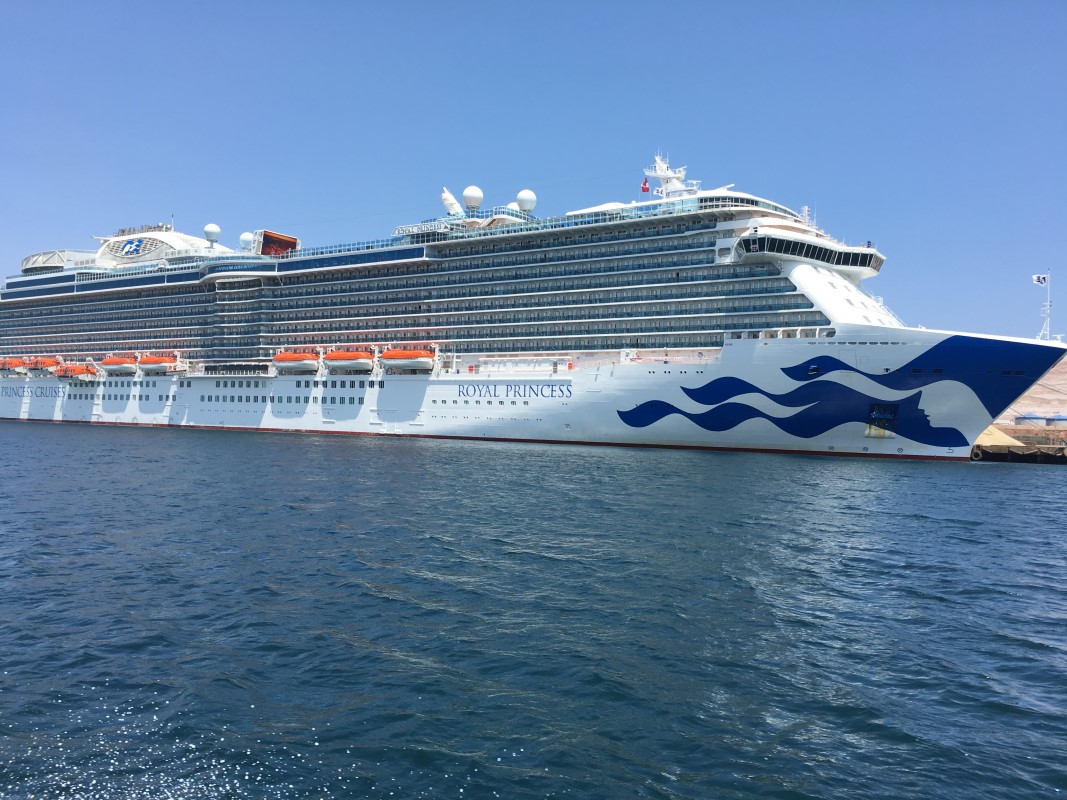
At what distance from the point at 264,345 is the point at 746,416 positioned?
41552mm

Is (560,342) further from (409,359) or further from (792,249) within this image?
(792,249)

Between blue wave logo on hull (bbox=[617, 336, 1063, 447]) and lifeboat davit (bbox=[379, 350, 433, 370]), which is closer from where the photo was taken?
blue wave logo on hull (bbox=[617, 336, 1063, 447])

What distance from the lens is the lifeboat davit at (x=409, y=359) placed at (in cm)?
5000

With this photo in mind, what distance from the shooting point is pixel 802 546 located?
64.4ft

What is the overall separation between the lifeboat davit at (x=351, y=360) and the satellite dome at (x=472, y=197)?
1483 cm

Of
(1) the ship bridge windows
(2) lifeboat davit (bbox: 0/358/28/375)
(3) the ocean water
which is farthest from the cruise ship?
(3) the ocean water

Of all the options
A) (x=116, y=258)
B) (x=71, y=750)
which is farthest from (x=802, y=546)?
(x=116, y=258)

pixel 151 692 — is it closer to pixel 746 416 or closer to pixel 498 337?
pixel 746 416

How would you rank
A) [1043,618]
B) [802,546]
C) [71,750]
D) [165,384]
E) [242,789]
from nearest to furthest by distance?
[242,789] < [71,750] < [1043,618] < [802,546] < [165,384]

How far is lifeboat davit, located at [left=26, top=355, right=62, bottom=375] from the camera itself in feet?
244

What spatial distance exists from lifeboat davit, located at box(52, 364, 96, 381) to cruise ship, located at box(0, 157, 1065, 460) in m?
0.15

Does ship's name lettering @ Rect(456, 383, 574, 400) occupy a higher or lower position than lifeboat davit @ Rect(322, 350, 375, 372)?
lower

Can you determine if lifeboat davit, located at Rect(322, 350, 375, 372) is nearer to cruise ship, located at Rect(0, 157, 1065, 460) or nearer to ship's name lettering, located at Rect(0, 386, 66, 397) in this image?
cruise ship, located at Rect(0, 157, 1065, 460)

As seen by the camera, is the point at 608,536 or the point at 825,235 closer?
the point at 608,536
